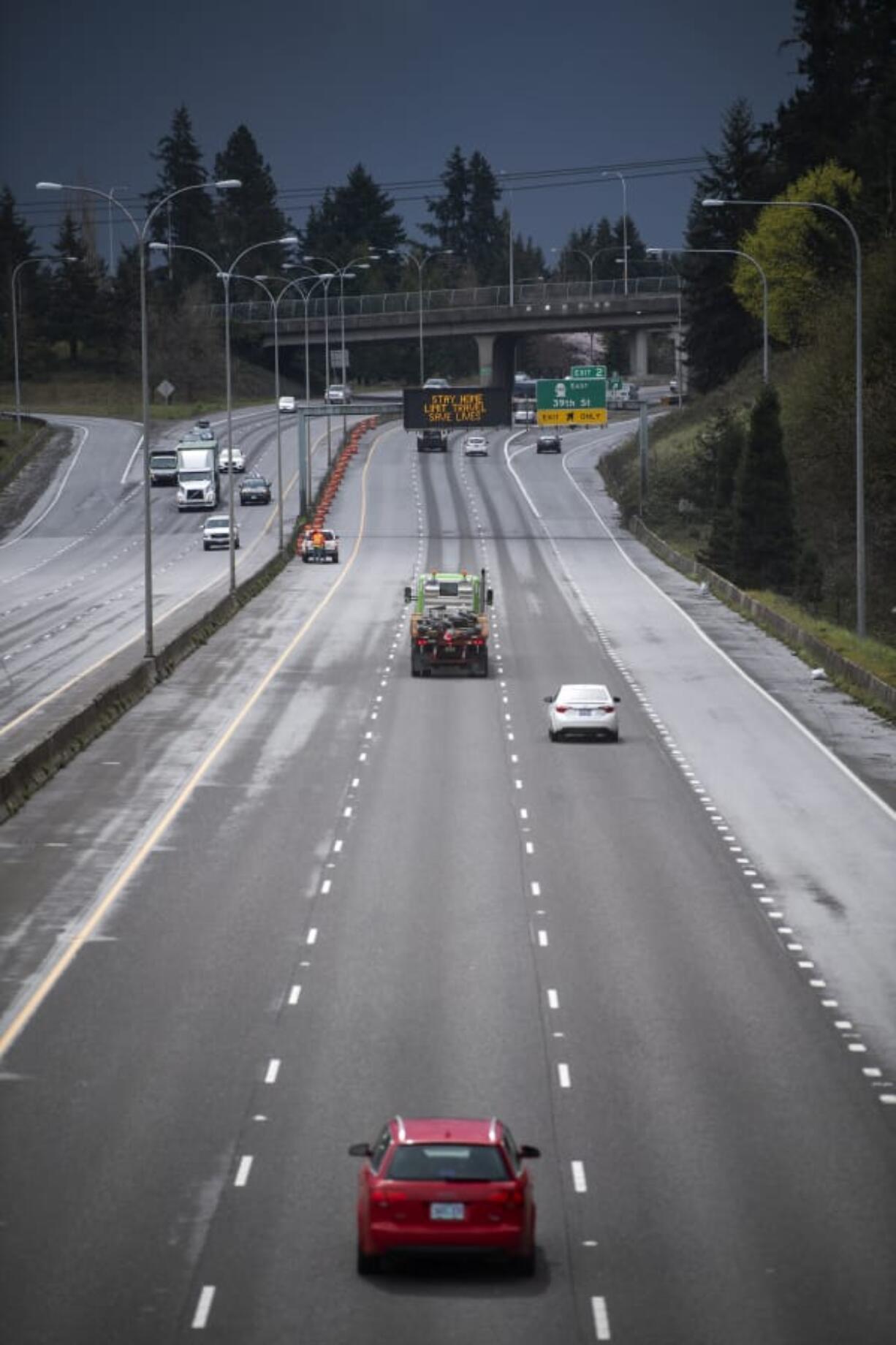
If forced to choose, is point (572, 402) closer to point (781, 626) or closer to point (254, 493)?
point (254, 493)

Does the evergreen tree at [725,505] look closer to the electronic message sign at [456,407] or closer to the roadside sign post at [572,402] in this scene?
the roadside sign post at [572,402]

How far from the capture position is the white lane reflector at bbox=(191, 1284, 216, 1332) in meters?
16.0

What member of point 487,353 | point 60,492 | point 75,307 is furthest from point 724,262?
point 75,307

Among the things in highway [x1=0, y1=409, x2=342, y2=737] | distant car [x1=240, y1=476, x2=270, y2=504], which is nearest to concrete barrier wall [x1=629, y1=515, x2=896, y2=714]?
highway [x1=0, y1=409, x2=342, y2=737]

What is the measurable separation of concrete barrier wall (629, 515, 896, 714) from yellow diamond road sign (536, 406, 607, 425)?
453 inches

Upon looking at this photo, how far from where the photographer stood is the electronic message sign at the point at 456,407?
105250 millimetres

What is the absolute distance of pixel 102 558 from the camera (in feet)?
316

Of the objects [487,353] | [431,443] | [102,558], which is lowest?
[102,558]

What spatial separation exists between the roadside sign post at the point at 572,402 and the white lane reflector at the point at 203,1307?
311ft

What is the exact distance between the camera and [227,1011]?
2542 centimetres

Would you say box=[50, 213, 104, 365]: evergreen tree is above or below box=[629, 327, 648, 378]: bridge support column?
above

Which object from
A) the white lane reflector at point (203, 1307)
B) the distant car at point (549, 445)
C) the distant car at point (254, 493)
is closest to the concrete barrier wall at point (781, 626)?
the distant car at point (254, 493)

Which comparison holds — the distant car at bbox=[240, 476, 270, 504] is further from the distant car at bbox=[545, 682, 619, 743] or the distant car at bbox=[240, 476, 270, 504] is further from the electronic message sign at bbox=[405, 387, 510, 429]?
the distant car at bbox=[545, 682, 619, 743]

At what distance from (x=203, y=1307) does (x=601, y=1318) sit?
3184 mm
